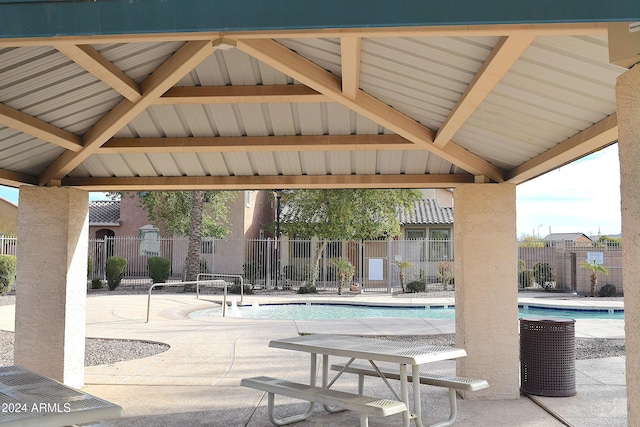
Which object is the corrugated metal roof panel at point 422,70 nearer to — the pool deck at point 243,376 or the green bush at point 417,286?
the pool deck at point 243,376

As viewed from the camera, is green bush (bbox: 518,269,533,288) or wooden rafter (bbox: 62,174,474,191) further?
green bush (bbox: 518,269,533,288)

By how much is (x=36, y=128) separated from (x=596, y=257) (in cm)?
2426

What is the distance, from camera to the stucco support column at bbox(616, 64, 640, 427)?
2.83m

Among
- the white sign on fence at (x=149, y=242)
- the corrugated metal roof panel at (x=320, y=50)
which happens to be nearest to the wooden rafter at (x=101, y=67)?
the corrugated metal roof panel at (x=320, y=50)

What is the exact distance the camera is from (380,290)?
92.0ft

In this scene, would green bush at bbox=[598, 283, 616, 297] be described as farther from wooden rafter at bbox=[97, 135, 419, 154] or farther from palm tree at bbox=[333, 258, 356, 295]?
wooden rafter at bbox=[97, 135, 419, 154]

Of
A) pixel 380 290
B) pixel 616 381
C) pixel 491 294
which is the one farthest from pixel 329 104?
pixel 380 290

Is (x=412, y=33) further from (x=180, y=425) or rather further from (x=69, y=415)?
(x=180, y=425)

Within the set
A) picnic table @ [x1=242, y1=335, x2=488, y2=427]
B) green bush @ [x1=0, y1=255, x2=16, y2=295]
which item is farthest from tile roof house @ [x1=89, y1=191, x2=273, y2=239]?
picnic table @ [x1=242, y1=335, x2=488, y2=427]

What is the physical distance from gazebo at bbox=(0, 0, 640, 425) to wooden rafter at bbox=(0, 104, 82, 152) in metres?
0.02

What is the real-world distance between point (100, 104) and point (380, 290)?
23.2 m

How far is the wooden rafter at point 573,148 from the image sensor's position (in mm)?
4457

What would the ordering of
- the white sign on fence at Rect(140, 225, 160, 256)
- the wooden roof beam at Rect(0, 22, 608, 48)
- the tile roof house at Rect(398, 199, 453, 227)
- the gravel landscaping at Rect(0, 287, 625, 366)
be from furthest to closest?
the tile roof house at Rect(398, 199, 453, 227) < the white sign on fence at Rect(140, 225, 160, 256) < the gravel landscaping at Rect(0, 287, 625, 366) < the wooden roof beam at Rect(0, 22, 608, 48)

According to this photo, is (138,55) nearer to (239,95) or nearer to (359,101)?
(239,95)
